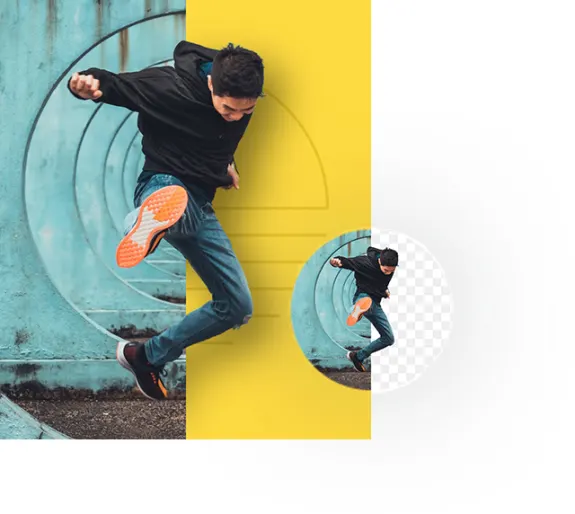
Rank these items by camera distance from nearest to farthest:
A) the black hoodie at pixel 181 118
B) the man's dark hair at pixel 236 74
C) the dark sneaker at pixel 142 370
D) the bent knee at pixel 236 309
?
the man's dark hair at pixel 236 74 < the black hoodie at pixel 181 118 < the bent knee at pixel 236 309 < the dark sneaker at pixel 142 370

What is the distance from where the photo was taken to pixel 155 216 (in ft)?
9.71

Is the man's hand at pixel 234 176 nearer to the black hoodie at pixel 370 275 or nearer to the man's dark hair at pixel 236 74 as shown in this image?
the man's dark hair at pixel 236 74

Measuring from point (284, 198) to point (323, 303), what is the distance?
44 centimetres

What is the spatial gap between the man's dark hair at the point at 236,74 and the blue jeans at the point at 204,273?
39cm

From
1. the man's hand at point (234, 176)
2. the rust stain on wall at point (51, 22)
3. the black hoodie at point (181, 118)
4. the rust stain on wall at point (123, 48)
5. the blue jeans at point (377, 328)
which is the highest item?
the rust stain on wall at point (51, 22)

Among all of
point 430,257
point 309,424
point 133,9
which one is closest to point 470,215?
point 430,257

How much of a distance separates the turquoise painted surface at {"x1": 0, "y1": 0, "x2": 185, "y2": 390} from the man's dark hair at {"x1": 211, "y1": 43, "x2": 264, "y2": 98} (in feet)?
1.47

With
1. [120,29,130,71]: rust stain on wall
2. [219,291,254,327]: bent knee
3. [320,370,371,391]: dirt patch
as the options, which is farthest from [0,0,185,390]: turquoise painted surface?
[320,370,371,391]: dirt patch

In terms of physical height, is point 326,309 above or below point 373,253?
below

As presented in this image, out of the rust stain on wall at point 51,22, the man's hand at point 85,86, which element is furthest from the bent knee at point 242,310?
the rust stain on wall at point 51,22

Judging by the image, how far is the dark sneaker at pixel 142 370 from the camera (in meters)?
3.31

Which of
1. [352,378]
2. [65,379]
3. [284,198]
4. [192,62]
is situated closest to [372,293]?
[352,378]

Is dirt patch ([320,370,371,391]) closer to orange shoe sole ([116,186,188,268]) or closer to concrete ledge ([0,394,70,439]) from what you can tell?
orange shoe sole ([116,186,188,268])

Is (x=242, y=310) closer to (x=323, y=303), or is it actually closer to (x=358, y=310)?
(x=323, y=303)
